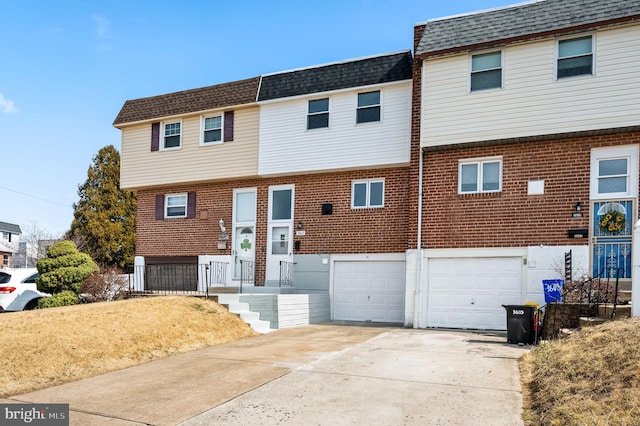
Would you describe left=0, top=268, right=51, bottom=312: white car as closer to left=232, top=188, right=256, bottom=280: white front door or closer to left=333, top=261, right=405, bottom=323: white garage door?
left=232, top=188, right=256, bottom=280: white front door

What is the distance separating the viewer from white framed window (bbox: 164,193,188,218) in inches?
733

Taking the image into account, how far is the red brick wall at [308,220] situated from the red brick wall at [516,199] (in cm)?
136

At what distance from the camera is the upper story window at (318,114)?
16250 millimetres

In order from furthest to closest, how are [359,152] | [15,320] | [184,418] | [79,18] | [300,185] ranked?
[300,185], [359,152], [79,18], [15,320], [184,418]

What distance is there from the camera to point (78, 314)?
10.6 m

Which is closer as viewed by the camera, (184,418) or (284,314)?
(184,418)

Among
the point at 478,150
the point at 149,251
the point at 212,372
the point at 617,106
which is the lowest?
the point at 212,372

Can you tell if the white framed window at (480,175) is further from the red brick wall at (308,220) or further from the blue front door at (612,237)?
the blue front door at (612,237)

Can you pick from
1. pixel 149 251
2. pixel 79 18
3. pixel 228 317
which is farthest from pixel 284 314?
pixel 79 18

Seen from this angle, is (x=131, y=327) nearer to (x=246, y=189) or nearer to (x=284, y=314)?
(x=284, y=314)

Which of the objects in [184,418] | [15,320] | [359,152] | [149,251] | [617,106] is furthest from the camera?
[149,251]

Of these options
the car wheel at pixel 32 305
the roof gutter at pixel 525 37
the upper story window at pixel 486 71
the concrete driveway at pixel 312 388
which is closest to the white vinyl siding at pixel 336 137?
the roof gutter at pixel 525 37

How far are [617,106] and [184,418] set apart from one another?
1138cm

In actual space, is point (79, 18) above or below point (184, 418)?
above
